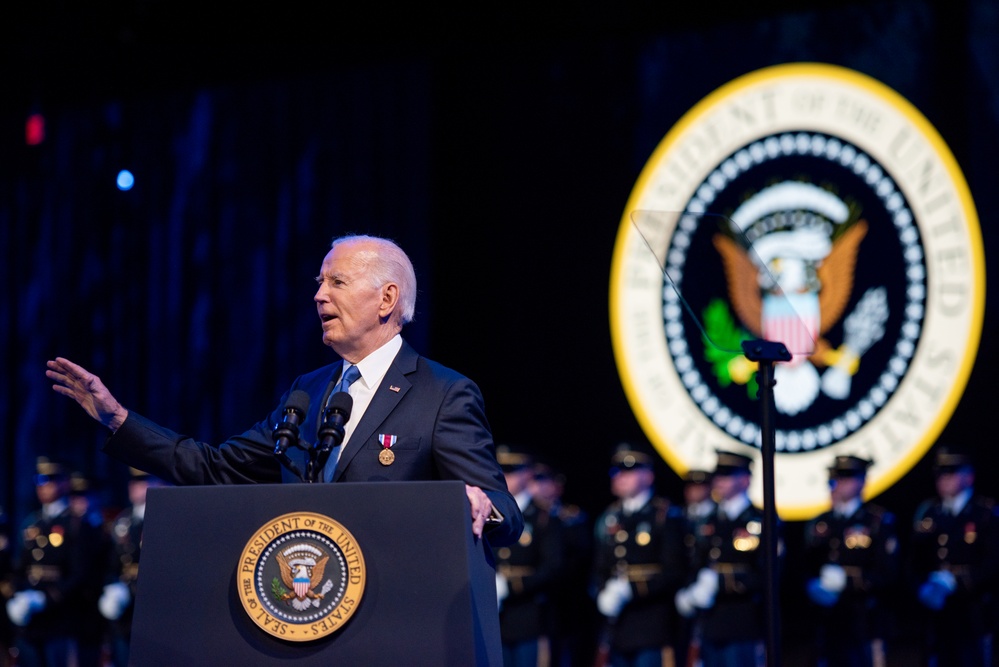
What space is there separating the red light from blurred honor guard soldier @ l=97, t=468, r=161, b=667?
9.16ft

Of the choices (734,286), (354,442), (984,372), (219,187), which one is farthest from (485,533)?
(219,187)

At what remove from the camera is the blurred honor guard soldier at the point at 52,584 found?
8.77 meters

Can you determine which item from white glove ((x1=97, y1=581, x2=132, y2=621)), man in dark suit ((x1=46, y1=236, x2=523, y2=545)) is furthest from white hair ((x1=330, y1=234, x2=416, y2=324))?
white glove ((x1=97, y1=581, x2=132, y2=621))

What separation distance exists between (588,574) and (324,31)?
4.24 metres

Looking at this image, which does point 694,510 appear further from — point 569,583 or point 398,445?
point 398,445

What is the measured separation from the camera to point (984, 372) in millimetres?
6688

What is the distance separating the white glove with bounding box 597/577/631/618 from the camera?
744 cm

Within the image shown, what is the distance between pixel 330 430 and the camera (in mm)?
2418

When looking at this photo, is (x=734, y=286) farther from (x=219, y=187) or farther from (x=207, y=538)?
(x=219, y=187)

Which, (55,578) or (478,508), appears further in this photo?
(55,578)

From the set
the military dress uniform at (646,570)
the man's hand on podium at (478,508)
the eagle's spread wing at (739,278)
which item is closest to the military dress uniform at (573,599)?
the military dress uniform at (646,570)

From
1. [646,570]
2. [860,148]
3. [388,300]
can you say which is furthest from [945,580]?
[388,300]

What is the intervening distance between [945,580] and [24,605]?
19.6 feet

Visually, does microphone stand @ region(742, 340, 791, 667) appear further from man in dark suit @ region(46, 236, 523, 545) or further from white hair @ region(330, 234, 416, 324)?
white hair @ region(330, 234, 416, 324)
